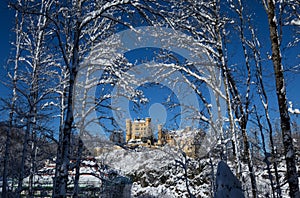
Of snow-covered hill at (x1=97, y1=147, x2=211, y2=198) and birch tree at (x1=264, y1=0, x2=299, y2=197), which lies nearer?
birch tree at (x1=264, y1=0, x2=299, y2=197)

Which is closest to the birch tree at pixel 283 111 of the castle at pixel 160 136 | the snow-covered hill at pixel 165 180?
the castle at pixel 160 136

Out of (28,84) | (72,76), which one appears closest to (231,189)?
(72,76)

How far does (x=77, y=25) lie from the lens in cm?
561

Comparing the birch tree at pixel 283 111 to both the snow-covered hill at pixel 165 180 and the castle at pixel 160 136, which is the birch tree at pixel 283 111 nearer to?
the castle at pixel 160 136

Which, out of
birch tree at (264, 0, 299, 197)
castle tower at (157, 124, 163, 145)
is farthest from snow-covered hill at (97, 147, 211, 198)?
birch tree at (264, 0, 299, 197)

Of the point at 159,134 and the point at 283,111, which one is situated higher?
the point at 159,134

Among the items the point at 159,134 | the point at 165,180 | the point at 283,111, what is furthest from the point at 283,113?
the point at 165,180

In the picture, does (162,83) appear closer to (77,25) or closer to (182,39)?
(182,39)

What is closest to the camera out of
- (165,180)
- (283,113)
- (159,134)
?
(283,113)

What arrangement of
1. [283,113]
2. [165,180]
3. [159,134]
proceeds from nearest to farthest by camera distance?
[283,113] → [159,134] → [165,180]

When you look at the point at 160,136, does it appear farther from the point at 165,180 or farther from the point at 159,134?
the point at 165,180

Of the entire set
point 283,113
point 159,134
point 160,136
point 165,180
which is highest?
point 159,134

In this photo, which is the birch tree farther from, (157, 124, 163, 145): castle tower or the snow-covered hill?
the snow-covered hill

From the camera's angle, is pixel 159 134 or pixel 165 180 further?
pixel 165 180
